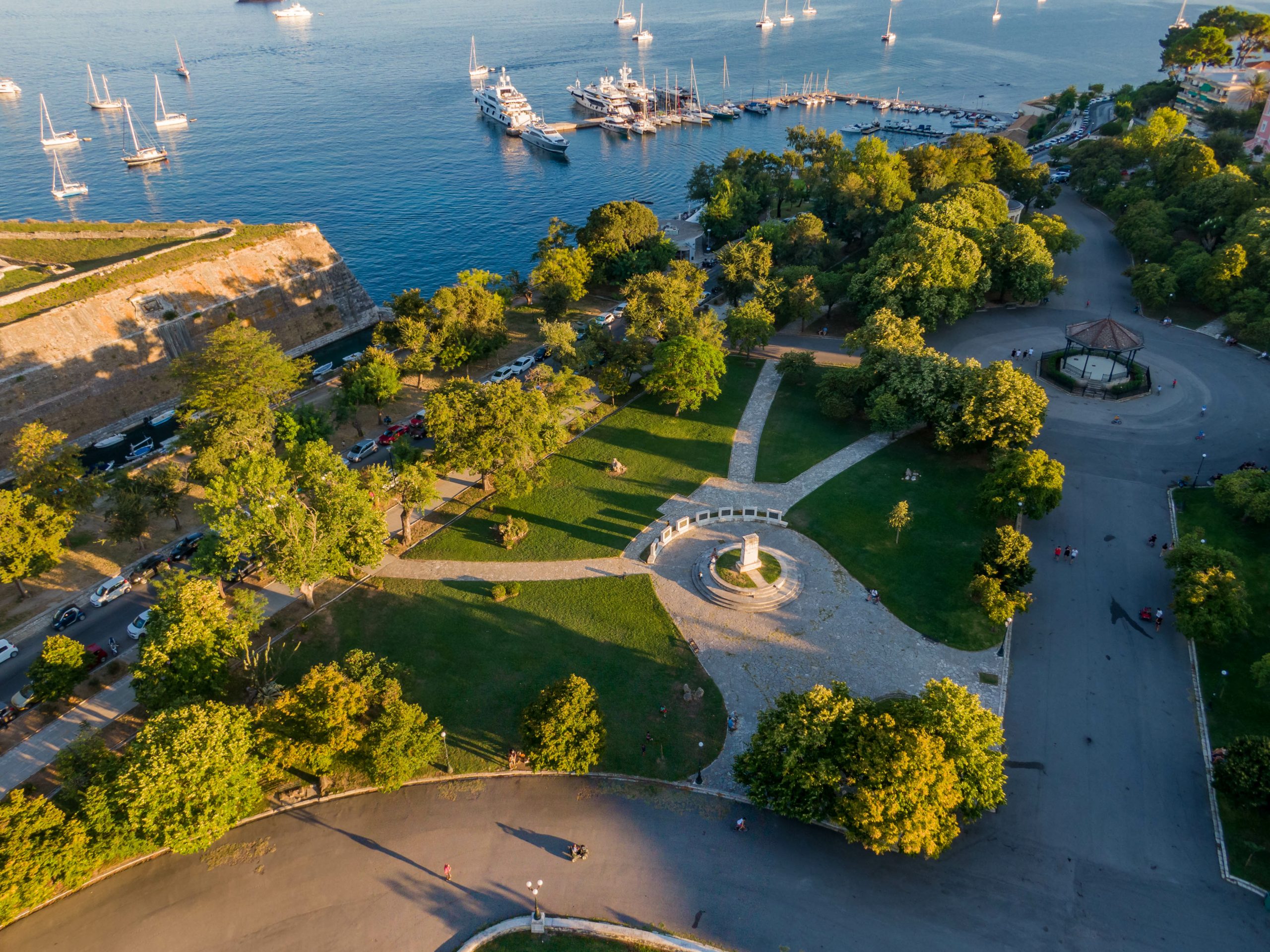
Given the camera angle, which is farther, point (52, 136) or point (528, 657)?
point (52, 136)

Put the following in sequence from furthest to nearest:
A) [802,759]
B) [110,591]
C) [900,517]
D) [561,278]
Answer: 1. [561,278]
2. [900,517]
3. [110,591]
4. [802,759]

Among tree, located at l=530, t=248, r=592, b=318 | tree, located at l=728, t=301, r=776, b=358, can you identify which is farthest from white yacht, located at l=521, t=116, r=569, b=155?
tree, located at l=728, t=301, r=776, b=358

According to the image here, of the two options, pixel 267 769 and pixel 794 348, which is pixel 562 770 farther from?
pixel 794 348

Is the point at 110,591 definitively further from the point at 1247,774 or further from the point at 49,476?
the point at 1247,774

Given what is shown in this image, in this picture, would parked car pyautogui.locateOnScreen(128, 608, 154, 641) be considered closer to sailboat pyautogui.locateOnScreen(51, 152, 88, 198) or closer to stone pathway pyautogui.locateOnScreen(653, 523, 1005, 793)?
stone pathway pyautogui.locateOnScreen(653, 523, 1005, 793)

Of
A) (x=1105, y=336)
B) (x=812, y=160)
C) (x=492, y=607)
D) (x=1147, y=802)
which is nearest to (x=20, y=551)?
(x=492, y=607)

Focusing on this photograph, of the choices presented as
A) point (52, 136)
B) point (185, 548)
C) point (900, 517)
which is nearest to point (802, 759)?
point (900, 517)

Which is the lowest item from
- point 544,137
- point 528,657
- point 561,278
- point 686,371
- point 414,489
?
point 528,657
